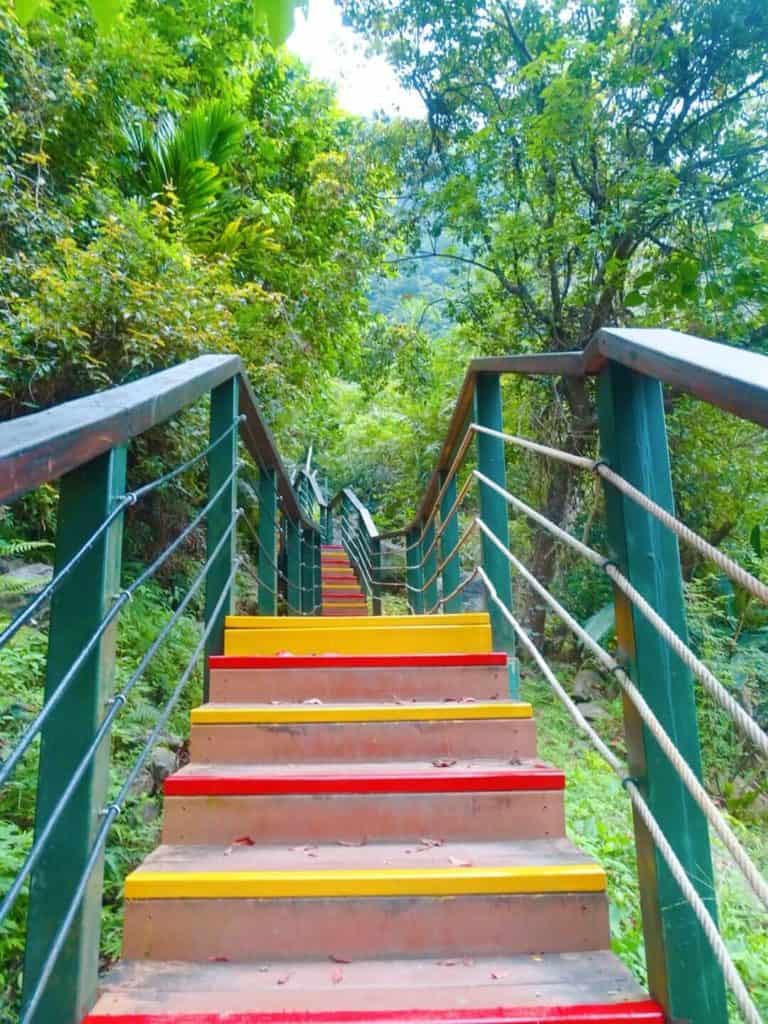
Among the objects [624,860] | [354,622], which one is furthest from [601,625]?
[354,622]

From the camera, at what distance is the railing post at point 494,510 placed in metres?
2.00

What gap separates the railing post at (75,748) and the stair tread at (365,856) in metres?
0.29

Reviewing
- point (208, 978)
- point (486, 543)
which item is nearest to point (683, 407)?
point (486, 543)

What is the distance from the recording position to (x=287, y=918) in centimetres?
113

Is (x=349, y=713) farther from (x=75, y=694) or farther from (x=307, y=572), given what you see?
(x=307, y=572)

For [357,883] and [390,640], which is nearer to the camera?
[357,883]

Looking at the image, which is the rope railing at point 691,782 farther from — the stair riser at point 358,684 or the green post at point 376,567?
the green post at point 376,567

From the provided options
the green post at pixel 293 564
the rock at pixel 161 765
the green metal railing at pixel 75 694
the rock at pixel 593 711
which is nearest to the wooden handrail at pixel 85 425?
the green metal railing at pixel 75 694

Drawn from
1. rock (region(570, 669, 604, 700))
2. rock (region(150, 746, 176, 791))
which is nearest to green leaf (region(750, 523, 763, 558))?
rock (region(570, 669, 604, 700))

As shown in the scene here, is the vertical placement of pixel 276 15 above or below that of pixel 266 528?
above

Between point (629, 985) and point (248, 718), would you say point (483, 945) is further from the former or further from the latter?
point (248, 718)

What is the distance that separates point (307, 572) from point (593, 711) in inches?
107

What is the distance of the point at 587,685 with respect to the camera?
A: 5.71 m

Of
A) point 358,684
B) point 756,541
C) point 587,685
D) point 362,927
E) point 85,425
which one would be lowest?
point 587,685
